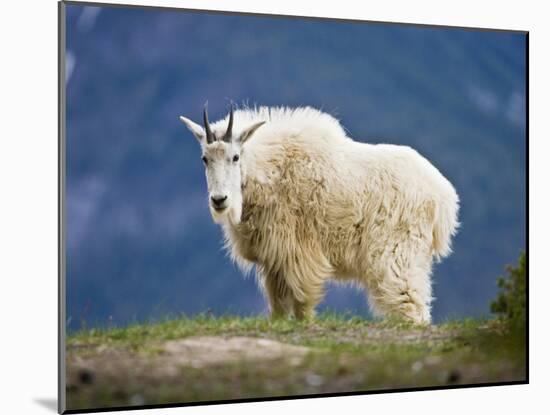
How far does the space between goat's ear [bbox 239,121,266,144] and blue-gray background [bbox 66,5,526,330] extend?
192 mm

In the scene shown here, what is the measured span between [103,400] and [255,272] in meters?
1.56

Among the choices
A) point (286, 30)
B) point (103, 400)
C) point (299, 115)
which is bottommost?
point (103, 400)

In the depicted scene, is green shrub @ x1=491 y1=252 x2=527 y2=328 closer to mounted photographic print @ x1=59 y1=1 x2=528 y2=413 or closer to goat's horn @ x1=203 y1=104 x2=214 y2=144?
mounted photographic print @ x1=59 y1=1 x2=528 y2=413

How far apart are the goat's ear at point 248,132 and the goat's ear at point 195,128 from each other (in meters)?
0.33

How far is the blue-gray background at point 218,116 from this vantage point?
7438 mm

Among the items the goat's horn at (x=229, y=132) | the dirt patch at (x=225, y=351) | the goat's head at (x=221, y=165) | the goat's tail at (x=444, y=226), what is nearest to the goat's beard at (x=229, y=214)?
the goat's head at (x=221, y=165)

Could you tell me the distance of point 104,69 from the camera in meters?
7.47

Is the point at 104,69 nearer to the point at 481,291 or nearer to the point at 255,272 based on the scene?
the point at 255,272

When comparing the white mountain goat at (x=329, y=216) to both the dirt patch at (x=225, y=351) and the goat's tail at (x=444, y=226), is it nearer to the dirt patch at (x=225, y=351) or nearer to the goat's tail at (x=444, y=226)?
the goat's tail at (x=444, y=226)

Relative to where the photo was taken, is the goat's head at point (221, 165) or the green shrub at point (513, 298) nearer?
the goat's head at point (221, 165)

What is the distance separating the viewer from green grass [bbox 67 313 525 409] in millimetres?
7387

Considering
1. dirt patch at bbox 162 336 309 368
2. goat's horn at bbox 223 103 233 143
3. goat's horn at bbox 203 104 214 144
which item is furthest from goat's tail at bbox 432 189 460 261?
goat's horn at bbox 203 104 214 144

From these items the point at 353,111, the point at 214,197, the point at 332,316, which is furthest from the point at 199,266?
the point at 353,111

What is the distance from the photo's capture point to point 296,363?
7789 mm
